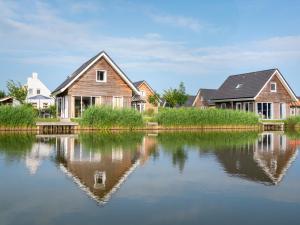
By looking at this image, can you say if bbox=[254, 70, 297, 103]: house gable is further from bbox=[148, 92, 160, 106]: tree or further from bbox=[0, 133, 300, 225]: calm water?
bbox=[0, 133, 300, 225]: calm water

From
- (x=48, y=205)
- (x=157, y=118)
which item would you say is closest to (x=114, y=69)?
(x=157, y=118)

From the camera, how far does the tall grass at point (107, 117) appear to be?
28938mm

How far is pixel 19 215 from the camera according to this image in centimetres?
644

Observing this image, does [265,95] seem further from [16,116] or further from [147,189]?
[147,189]

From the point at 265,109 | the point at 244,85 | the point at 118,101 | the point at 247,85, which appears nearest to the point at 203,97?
the point at 244,85

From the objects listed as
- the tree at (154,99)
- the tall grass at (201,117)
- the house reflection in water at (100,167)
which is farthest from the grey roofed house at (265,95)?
the house reflection in water at (100,167)

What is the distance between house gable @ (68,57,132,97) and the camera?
33.8m

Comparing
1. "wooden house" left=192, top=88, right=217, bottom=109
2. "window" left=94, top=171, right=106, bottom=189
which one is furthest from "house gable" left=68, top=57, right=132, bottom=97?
"wooden house" left=192, top=88, right=217, bottom=109

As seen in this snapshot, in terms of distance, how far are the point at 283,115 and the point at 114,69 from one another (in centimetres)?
2157

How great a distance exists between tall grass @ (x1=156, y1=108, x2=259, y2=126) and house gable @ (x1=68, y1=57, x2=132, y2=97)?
5032mm

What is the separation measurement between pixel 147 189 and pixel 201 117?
25241 millimetres

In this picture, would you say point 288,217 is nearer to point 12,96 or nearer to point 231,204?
point 231,204

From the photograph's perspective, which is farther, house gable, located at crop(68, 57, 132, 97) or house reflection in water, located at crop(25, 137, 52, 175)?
house gable, located at crop(68, 57, 132, 97)

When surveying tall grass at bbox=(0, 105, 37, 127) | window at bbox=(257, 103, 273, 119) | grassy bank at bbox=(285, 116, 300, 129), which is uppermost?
window at bbox=(257, 103, 273, 119)
